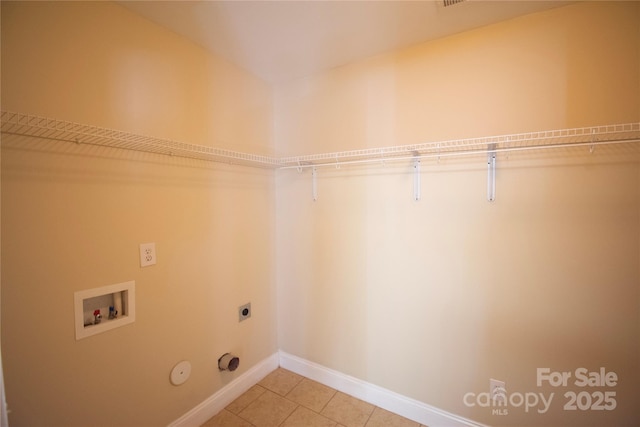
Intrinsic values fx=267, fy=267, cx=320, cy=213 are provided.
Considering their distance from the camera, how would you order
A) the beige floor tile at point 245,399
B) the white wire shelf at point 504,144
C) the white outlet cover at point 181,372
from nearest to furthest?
the white wire shelf at point 504,144 → the white outlet cover at point 181,372 → the beige floor tile at point 245,399

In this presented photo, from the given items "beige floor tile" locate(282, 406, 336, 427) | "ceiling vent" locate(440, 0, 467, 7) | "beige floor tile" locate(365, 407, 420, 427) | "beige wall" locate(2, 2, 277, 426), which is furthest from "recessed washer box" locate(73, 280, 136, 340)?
"ceiling vent" locate(440, 0, 467, 7)

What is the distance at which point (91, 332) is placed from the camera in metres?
1.29

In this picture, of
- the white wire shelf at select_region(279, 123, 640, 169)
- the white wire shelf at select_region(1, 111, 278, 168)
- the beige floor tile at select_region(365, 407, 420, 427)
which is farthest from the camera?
the beige floor tile at select_region(365, 407, 420, 427)

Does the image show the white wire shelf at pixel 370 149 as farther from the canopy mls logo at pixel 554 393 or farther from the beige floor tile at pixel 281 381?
the beige floor tile at pixel 281 381

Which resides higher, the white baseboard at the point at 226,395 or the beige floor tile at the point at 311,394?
the white baseboard at the point at 226,395

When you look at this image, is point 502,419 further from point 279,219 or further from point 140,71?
point 140,71

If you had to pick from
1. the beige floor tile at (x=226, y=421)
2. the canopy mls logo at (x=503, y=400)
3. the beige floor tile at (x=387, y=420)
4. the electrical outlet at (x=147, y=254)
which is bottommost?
the beige floor tile at (x=387, y=420)

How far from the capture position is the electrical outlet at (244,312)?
2.04 metres

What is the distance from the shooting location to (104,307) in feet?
4.52

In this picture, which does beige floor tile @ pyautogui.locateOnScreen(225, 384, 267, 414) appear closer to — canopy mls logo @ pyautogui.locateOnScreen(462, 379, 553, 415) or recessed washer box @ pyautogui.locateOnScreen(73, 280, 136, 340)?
recessed washer box @ pyautogui.locateOnScreen(73, 280, 136, 340)

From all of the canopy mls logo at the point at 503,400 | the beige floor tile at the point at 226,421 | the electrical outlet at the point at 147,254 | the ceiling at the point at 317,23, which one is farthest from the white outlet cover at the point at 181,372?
the ceiling at the point at 317,23

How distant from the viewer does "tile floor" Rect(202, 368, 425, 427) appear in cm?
177

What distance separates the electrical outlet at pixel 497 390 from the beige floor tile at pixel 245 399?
61.9 inches

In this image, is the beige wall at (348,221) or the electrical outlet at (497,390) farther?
the electrical outlet at (497,390)
